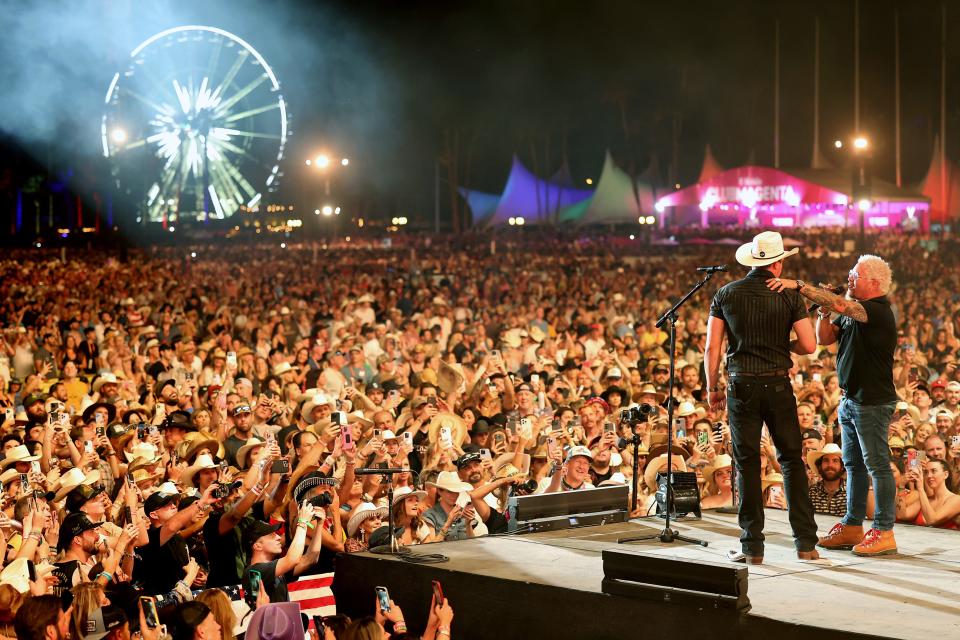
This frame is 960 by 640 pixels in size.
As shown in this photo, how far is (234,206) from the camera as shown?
38656mm

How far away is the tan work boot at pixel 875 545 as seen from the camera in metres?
5.89

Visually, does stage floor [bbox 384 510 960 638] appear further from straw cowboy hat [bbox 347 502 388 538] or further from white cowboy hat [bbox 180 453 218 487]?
white cowboy hat [bbox 180 453 218 487]

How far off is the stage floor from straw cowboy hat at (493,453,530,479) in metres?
1.55

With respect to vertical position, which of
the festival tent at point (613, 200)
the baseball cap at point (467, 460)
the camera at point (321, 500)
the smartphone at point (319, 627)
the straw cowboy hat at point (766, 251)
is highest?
the festival tent at point (613, 200)

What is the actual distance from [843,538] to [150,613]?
3283 mm

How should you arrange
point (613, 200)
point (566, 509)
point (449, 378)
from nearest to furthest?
1. point (566, 509)
2. point (449, 378)
3. point (613, 200)

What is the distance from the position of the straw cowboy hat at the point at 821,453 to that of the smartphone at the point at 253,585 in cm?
405

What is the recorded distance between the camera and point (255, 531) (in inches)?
264

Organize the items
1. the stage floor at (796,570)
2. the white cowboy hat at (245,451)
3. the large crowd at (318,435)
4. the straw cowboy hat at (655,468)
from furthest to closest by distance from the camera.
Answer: the straw cowboy hat at (655,468), the white cowboy hat at (245,451), the large crowd at (318,435), the stage floor at (796,570)

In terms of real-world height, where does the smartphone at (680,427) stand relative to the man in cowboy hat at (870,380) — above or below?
below

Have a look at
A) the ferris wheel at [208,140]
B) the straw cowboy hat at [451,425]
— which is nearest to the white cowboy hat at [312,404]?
the straw cowboy hat at [451,425]

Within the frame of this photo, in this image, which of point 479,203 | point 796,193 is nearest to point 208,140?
point 796,193

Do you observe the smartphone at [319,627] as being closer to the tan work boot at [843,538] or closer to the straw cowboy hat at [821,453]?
the tan work boot at [843,538]

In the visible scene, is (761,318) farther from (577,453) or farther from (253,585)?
(253,585)
